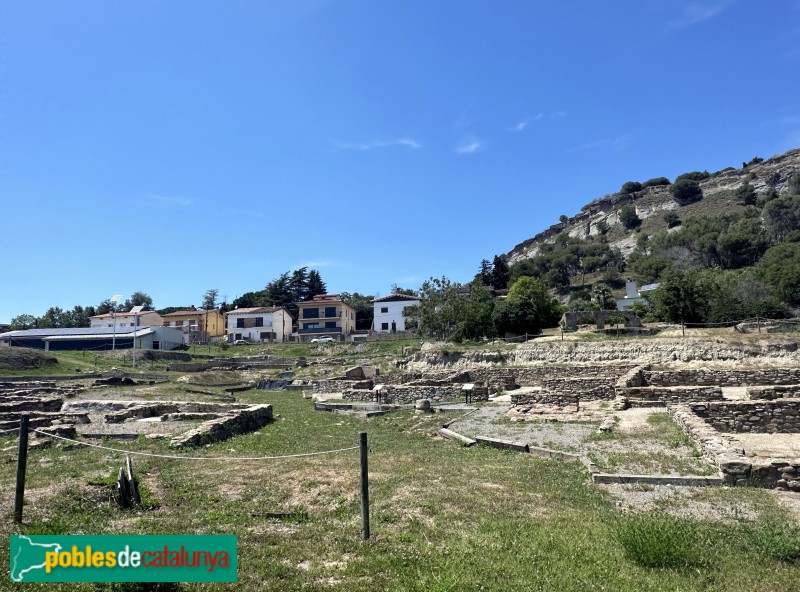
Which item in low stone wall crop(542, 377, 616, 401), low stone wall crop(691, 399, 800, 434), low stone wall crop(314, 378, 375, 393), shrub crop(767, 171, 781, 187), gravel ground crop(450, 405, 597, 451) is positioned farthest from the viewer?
shrub crop(767, 171, 781, 187)

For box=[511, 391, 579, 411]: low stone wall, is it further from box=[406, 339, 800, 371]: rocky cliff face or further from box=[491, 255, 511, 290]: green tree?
box=[491, 255, 511, 290]: green tree

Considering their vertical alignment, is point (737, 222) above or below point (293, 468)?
above

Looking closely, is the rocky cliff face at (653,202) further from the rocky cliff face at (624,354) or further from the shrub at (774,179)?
the rocky cliff face at (624,354)

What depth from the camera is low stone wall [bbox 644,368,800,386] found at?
2564cm

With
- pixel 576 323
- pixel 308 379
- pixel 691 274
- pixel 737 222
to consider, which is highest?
pixel 737 222

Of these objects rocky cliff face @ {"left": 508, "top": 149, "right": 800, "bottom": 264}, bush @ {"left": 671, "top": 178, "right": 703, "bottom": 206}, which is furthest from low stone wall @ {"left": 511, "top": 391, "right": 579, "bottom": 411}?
bush @ {"left": 671, "top": 178, "right": 703, "bottom": 206}

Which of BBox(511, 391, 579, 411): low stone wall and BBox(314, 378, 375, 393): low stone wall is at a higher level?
BBox(511, 391, 579, 411): low stone wall

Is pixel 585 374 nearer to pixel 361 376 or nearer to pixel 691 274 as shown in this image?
pixel 361 376

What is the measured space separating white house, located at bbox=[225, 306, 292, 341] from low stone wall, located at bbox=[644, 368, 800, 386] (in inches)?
2770

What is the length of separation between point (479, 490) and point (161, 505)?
5325mm

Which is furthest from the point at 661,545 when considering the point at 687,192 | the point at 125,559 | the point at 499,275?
the point at 687,192

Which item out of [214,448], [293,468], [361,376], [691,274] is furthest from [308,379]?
[691,274]

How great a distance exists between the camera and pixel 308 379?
4384cm

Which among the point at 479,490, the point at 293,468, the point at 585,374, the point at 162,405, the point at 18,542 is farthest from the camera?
the point at 585,374
